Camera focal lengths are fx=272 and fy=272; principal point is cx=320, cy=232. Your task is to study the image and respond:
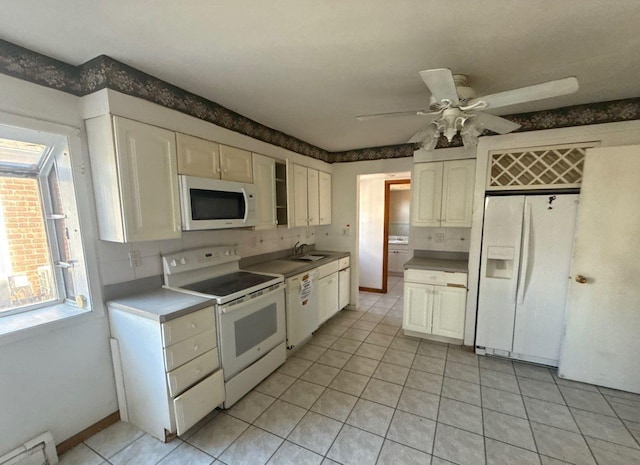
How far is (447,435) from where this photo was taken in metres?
1.80

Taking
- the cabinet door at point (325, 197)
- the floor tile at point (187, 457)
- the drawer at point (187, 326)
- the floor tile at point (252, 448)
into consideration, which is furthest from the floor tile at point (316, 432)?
the cabinet door at point (325, 197)

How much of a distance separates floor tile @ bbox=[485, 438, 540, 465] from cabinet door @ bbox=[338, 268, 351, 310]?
220cm

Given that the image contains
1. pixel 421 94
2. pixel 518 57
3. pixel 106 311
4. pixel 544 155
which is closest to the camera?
pixel 518 57

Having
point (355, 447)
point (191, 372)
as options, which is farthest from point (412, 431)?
point (191, 372)

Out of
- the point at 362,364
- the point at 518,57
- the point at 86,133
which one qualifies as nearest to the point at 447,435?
the point at 362,364

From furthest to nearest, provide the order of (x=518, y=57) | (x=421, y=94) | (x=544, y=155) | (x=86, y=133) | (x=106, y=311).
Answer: (x=544, y=155) < (x=421, y=94) < (x=106, y=311) < (x=86, y=133) < (x=518, y=57)

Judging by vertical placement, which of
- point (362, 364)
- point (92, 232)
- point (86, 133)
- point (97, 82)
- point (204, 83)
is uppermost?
point (204, 83)

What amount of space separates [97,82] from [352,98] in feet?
5.49

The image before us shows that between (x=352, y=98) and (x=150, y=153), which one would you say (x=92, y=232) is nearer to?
(x=150, y=153)

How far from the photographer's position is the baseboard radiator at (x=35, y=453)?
1.49 metres

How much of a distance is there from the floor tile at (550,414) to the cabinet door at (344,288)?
212cm

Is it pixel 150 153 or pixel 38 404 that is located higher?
pixel 150 153

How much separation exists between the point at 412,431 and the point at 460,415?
422 mm

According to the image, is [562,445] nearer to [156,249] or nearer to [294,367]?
[294,367]
